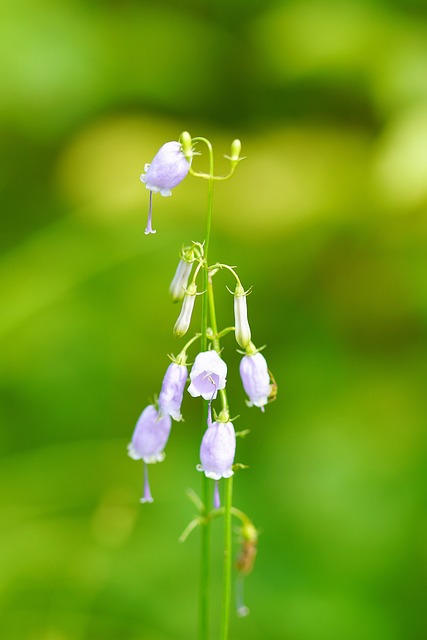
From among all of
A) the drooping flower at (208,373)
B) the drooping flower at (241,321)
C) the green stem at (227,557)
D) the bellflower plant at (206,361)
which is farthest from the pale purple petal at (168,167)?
the green stem at (227,557)

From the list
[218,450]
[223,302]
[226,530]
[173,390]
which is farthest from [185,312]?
[223,302]

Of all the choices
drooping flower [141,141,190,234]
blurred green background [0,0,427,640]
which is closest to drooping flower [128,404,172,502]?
drooping flower [141,141,190,234]

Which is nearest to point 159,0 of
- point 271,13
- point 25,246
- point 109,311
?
point 271,13

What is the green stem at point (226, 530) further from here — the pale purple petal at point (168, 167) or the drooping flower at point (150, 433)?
the pale purple petal at point (168, 167)

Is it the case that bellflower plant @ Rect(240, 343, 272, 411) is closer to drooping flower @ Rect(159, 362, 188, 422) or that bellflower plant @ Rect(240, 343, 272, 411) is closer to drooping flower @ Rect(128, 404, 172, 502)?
drooping flower @ Rect(159, 362, 188, 422)

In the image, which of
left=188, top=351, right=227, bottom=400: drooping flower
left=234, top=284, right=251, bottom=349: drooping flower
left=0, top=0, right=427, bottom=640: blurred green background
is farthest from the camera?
left=0, top=0, right=427, bottom=640: blurred green background

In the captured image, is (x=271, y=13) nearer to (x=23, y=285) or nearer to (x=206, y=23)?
(x=206, y=23)
